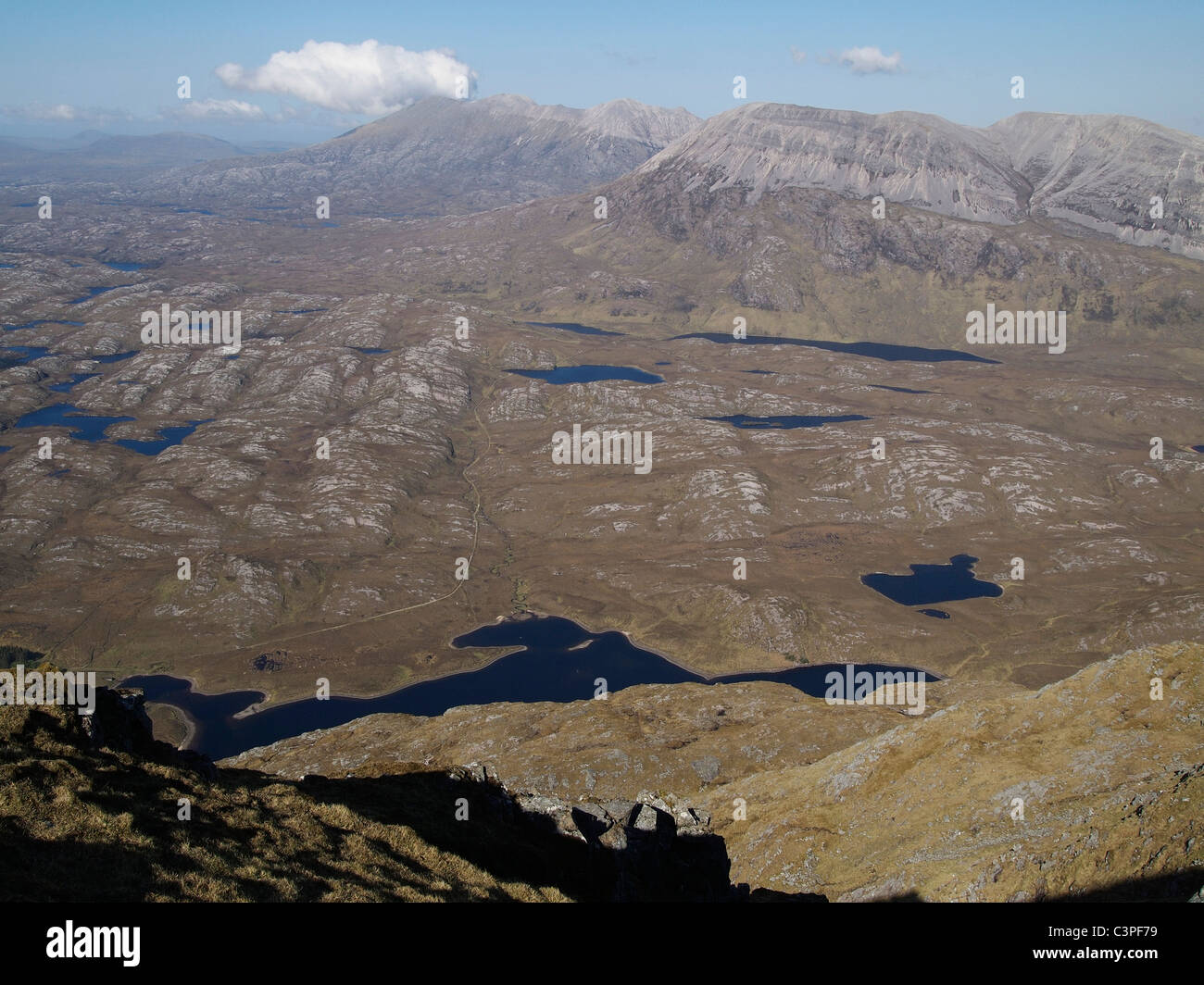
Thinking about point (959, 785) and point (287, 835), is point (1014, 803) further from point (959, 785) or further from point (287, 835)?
point (287, 835)

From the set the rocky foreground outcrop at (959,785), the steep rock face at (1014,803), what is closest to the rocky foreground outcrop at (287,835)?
the rocky foreground outcrop at (959,785)

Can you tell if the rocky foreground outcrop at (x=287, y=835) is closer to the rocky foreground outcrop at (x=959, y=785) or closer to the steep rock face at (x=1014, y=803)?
the rocky foreground outcrop at (x=959, y=785)

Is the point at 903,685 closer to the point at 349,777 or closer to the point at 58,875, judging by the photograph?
the point at 349,777

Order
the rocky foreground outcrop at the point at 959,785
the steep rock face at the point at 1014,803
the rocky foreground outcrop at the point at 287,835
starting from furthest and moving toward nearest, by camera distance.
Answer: the rocky foreground outcrop at the point at 959,785 < the steep rock face at the point at 1014,803 < the rocky foreground outcrop at the point at 287,835

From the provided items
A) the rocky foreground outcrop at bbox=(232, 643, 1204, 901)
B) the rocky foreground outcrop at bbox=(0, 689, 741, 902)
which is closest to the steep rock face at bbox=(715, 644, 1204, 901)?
the rocky foreground outcrop at bbox=(232, 643, 1204, 901)

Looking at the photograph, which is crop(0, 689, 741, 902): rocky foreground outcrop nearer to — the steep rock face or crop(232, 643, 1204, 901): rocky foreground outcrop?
crop(232, 643, 1204, 901): rocky foreground outcrop

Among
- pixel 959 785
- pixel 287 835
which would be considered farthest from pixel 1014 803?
pixel 287 835

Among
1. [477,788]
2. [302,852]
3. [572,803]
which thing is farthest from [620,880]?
[302,852]
